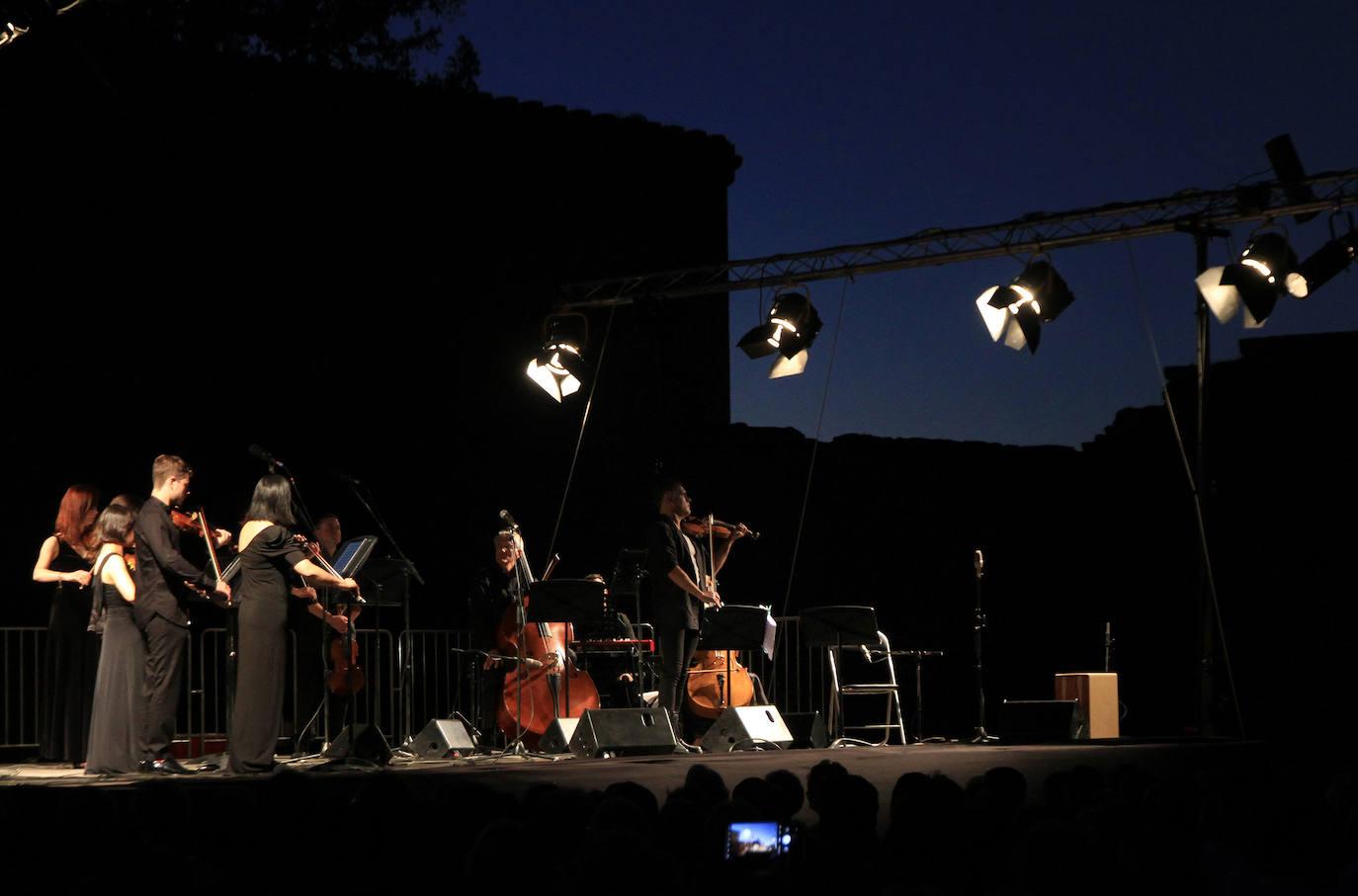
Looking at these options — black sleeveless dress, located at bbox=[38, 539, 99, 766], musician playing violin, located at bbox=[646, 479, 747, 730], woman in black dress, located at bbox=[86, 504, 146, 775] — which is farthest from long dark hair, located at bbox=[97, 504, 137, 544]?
musician playing violin, located at bbox=[646, 479, 747, 730]

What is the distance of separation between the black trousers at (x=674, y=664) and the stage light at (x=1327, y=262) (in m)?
4.29

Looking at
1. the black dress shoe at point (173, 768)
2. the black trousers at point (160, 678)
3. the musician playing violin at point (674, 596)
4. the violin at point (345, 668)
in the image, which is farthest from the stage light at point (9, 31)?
the musician playing violin at point (674, 596)

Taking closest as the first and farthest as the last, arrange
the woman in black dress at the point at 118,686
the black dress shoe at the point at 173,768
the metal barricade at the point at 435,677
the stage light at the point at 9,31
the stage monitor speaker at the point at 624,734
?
the black dress shoe at the point at 173,768 → the woman in black dress at the point at 118,686 → the stage light at the point at 9,31 → the stage monitor speaker at the point at 624,734 → the metal barricade at the point at 435,677

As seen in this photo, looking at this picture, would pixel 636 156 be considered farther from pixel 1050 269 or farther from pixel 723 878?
pixel 723 878

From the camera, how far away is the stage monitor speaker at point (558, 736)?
912cm

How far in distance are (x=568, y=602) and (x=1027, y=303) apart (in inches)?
143

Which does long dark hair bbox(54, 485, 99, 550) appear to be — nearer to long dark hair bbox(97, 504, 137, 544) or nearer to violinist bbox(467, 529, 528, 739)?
long dark hair bbox(97, 504, 137, 544)

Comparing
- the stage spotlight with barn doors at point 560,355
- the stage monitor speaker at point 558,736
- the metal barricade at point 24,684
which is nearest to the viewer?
the stage monitor speaker at point 558,736

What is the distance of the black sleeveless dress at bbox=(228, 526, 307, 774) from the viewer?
22.6 feet

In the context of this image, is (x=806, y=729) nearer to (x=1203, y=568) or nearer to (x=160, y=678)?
(x=1203, y=568)

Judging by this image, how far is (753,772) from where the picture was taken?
263 inches

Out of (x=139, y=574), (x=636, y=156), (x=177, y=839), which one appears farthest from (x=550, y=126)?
(x=177, y=839)

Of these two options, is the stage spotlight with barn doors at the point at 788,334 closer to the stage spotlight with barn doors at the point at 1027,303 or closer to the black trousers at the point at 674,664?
the stage spotlight with barn doors at the point at 1027,303

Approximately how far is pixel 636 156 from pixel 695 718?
683cm
